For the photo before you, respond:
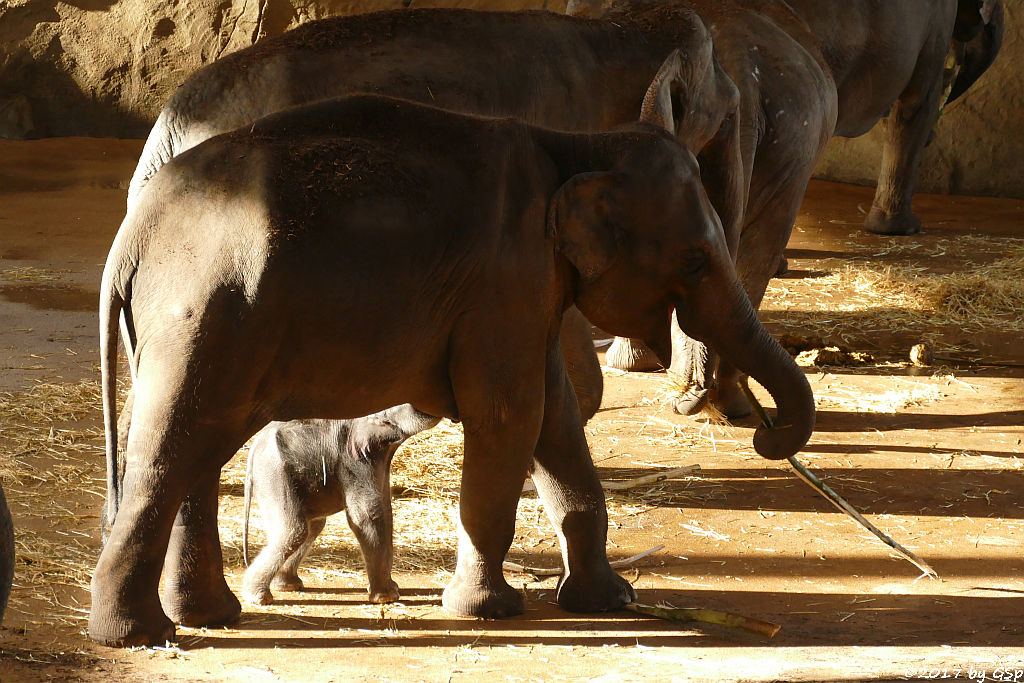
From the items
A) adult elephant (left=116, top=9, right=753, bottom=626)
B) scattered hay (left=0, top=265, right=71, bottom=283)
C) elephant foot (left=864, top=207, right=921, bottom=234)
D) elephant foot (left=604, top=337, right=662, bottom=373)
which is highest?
adult elephant (left=116, top=9, right=753, bottom=626)

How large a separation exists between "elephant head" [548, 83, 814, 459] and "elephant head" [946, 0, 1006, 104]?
7.13 meters

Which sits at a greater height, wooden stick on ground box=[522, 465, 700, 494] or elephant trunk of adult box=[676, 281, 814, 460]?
elephant trunk of adult box=[676, 281, 814, 460]

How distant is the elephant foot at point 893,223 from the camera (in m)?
11.2

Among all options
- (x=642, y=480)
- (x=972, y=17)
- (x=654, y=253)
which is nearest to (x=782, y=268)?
(x=972, y=17)

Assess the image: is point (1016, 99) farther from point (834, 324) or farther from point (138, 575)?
point (138, 575)

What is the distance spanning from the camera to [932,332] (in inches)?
315

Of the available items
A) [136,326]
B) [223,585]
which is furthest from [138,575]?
[136,326]

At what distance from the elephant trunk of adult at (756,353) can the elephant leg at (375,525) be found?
103 centimetres

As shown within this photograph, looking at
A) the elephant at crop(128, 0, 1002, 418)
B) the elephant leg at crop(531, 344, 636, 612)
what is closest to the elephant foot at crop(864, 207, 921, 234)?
the elephant at crop(128, 0, 1002, 418)

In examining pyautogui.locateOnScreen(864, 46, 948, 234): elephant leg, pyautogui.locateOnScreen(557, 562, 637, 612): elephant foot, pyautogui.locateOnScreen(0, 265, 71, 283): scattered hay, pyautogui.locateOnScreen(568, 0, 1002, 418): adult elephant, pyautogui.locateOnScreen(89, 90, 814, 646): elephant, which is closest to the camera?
pyautogui.locateOnScreen(89, 90, 814, 646): elephant

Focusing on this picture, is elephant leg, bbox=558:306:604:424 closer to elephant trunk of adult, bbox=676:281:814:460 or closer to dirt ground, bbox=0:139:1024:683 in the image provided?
dirt ground, bbox=0:139:1024:683

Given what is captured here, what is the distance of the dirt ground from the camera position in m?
3.51

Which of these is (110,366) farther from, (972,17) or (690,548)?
(972,17)

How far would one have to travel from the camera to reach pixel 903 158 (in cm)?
1074
